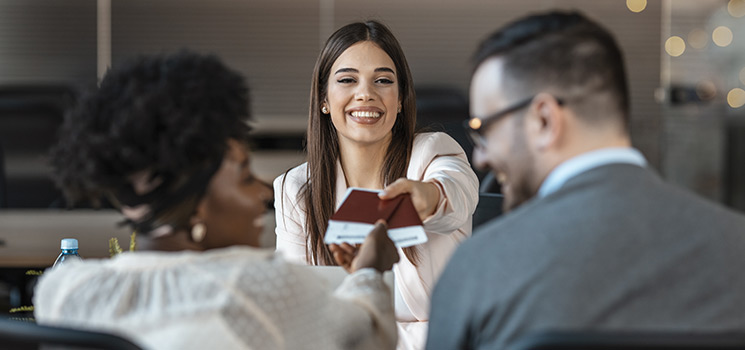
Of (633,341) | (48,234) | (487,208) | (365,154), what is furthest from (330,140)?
(48,234)

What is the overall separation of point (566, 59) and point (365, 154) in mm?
1169

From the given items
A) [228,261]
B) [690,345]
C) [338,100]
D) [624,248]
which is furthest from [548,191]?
[338,100]

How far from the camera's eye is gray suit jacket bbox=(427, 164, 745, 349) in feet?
2.96

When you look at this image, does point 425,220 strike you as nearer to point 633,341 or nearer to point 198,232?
point 198,232

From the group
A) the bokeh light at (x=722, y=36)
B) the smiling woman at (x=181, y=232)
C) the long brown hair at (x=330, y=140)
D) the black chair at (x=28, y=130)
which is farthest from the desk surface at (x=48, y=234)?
the bokeh light at (x=722, y=36)

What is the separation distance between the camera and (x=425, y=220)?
1815 millimetres

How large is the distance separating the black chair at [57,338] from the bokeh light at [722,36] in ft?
17.3

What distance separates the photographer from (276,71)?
5344mm

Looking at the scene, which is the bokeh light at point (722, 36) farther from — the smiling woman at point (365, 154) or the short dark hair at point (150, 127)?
the short dark hair at point (150, 127)

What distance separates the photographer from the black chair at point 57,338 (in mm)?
850

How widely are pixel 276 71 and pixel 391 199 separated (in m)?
3.81

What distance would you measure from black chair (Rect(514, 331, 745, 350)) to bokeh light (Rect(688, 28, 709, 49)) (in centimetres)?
499

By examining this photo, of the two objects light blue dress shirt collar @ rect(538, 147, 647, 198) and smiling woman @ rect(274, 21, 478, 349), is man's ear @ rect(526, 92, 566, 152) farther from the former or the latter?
smiling woman @ rect(274, 21, 478, 349)

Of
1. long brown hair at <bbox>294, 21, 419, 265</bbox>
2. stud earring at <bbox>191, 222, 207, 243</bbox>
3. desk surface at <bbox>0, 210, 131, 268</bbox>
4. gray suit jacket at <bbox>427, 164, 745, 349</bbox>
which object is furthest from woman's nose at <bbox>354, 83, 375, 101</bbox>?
gray suit jacket at <bbox>427, 164, 745, 349</bbox>
